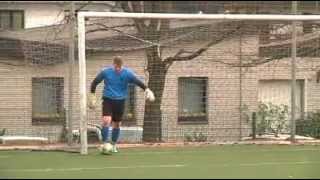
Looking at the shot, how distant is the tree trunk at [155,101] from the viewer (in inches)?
543

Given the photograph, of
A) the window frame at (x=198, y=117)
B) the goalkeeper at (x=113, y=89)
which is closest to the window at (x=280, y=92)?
the window frame at (x=198, y=117)

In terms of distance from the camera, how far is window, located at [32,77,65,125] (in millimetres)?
13336

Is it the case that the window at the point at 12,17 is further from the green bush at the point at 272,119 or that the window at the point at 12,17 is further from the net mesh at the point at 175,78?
the green bush at the point at 272,119

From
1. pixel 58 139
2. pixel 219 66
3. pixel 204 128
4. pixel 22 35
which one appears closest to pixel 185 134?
pixel 204 128

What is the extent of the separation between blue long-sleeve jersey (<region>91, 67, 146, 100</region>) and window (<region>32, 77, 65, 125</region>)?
1.63 m

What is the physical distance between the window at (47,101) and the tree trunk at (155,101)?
1.57 metres

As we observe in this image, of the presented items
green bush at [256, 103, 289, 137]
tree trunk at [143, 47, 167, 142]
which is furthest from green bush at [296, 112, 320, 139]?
tree trunk at [143, 47, 167, 142]

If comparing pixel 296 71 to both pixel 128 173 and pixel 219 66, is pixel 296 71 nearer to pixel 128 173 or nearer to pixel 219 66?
pixel 219 66

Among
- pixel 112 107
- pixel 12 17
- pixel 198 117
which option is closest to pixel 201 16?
pixel 198 117

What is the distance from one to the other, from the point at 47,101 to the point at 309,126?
4.98 meters

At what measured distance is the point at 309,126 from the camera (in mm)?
14523

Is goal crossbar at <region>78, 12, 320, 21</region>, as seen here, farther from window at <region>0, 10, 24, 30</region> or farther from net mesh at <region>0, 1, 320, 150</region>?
window at <region>0, 10, 24, 30</region>

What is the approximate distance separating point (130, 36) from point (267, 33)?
8.27 feet

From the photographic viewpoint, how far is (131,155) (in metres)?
11.9
